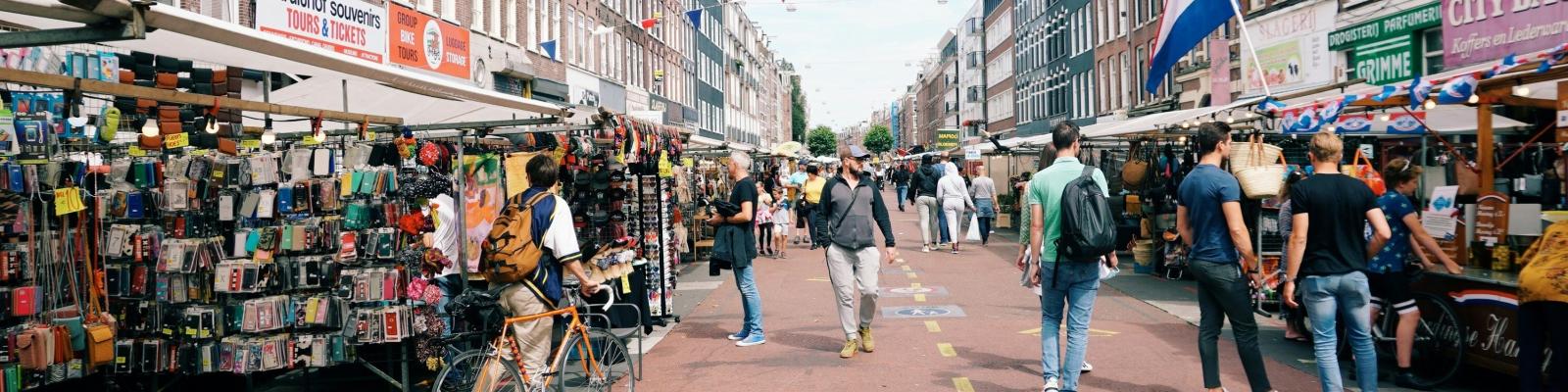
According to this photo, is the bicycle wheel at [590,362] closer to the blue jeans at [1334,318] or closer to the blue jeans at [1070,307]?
the blue jeans at [1070,307]

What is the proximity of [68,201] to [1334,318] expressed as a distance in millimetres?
7140

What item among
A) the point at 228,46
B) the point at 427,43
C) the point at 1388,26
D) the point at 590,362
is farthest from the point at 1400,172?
the point at 427,43

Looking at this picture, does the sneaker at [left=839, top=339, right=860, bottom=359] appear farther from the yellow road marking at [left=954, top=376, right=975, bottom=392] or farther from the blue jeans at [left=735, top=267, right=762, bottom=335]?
the yellow road marking at [left=954, top=376, right=975, bottom=392]

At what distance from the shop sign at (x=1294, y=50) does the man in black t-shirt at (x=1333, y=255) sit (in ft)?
55.2

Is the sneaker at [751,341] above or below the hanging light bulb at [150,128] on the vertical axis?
below

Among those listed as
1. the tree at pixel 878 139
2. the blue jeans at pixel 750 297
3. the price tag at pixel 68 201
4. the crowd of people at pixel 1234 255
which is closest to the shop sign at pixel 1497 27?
the crowd of people at pixel 1234 255

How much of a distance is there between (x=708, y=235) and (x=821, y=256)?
1908 millimetres

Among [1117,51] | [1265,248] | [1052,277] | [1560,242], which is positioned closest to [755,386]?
[1052,277]

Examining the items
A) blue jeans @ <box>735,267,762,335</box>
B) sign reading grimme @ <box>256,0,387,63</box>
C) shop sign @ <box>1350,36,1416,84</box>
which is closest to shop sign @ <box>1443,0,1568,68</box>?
shop sign @ <box>1350,36,1416,84</box>

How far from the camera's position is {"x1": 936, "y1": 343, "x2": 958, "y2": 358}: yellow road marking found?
8.20 metres

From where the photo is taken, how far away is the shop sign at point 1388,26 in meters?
17.7

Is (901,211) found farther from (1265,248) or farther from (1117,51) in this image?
(1265,248)

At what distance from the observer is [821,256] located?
17.8 metres

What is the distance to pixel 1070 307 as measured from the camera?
6.32 metres
